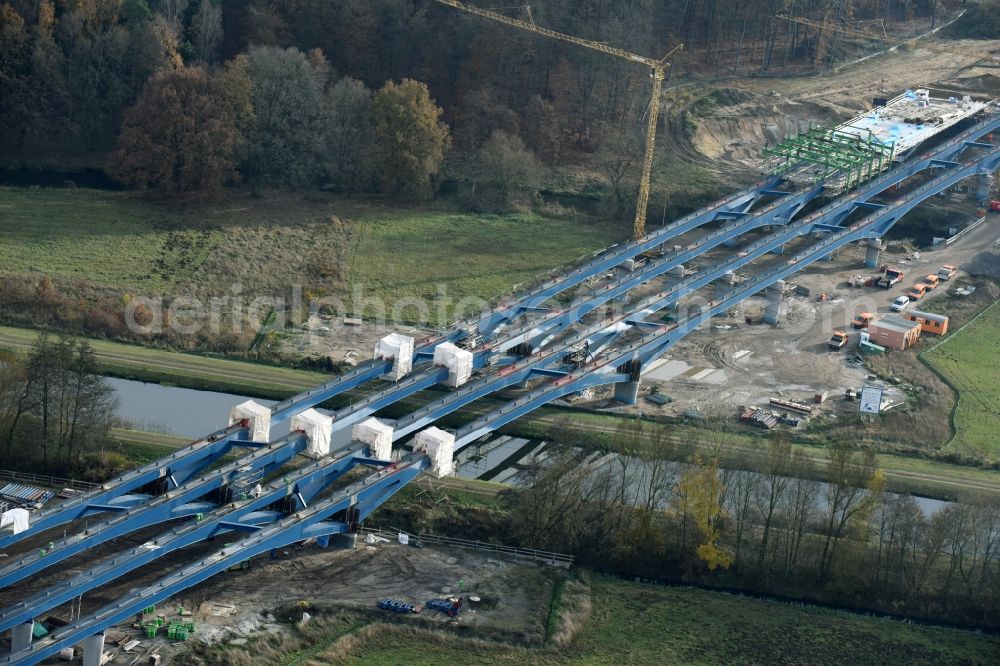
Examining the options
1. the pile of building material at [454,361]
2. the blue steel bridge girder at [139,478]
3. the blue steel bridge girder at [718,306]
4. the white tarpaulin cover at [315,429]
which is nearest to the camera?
the blue steel bridge girder at [139,478]

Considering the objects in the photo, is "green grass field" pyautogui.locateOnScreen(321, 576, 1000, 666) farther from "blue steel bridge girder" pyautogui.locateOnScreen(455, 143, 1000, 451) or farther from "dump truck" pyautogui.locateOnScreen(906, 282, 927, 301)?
"dump truck" pyautogui.locateOnScreen(906, 282, 927, 301)

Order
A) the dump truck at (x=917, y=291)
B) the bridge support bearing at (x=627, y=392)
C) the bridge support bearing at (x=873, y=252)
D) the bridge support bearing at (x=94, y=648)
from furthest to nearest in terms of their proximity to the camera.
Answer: the bridge support bearing at (x=873, y=252), the dump truck at (x=917, y=291), the bridge support bearing at (x=627, y=392), the bridge support bearing at (x=94, y=648)

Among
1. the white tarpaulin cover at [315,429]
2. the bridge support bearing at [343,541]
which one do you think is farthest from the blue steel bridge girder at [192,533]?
the bridge support bearing at [343,541]

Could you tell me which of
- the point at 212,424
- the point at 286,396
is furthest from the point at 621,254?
the point at 212,424

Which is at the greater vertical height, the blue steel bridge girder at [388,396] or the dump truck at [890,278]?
the dump truck at [890,278]

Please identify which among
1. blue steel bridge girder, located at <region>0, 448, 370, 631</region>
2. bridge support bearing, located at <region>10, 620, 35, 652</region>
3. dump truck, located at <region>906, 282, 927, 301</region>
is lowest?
bridge support bearing, located at <region>10, 620, 35, 652</region>

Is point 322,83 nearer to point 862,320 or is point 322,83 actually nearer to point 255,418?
point 862,320

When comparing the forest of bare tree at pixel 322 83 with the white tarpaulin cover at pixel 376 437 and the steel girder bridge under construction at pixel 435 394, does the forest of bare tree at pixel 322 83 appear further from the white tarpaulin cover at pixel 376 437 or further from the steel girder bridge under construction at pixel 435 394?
the white tarpaulin cover at pixel 376 437

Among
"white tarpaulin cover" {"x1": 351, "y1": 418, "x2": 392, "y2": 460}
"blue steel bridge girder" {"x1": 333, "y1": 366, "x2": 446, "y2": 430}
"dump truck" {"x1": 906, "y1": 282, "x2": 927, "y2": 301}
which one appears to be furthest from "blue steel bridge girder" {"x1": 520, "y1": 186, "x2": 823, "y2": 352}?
"white tarpaulin cover" {"x1": 351, "y1": 418, "x2": 392, "y2": 460}
